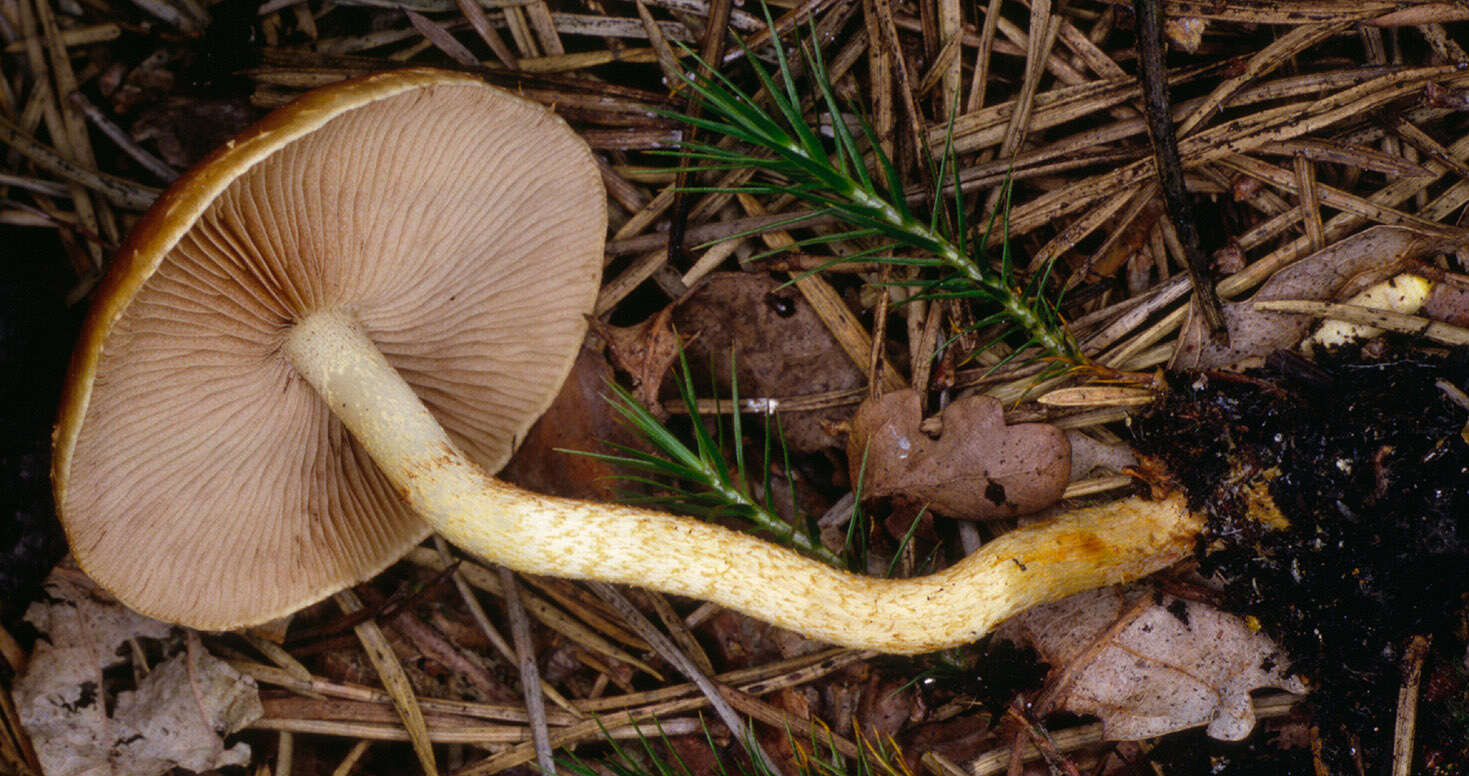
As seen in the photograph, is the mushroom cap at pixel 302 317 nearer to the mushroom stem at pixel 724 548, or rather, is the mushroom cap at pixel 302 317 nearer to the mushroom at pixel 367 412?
the mushroom at pixel 367 412

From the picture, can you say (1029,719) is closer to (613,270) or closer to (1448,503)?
(1448,503)

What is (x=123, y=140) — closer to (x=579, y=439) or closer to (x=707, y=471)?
(x=579, y=439)

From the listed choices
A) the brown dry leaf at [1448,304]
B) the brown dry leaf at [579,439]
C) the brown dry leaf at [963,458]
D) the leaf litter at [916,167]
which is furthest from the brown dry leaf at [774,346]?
the brown dry leaf at [1448,304]

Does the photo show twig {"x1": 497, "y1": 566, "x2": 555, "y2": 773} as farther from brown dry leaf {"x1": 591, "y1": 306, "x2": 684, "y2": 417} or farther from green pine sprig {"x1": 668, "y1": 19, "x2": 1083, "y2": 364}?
green pine sprig {"x1": 668, "y1": 19, "x2": 1083, "y2": 364}

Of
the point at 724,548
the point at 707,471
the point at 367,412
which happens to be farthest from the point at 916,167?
the point at 367,412

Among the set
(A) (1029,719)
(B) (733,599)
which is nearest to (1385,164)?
(A) (1029,719)

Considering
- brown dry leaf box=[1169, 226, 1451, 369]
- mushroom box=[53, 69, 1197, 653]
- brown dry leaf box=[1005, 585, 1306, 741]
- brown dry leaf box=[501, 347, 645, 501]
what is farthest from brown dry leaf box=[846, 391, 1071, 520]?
brown dry leaf box=[501, 347, 645, 501]
